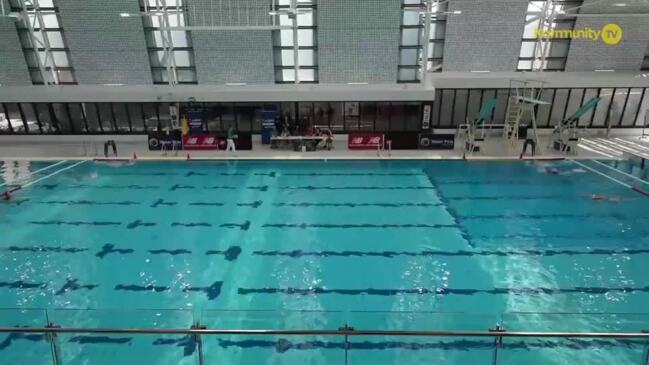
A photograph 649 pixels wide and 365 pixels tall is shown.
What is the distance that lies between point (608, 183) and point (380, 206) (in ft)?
24.6

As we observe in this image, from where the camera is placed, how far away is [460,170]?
14797 millimetres

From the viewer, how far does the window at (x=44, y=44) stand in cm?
1791

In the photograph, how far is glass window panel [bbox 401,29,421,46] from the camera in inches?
701

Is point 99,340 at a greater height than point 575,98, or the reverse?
point 575,98

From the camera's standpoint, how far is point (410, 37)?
17922 millimetres

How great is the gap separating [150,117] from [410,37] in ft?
38.2

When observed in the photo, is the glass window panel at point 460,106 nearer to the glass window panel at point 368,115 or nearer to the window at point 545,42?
the window at point 545,42

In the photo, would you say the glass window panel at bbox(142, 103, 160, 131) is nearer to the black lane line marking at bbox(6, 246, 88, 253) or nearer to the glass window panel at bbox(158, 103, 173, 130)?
the glass window panel at bbox(158, 103, 173, 130)

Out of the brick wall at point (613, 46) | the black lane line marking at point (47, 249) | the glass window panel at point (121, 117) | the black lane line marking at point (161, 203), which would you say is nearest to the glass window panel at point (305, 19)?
the glass window panel at point (121, 117)

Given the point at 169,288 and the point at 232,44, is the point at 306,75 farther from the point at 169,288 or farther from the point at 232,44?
the point at 169,288

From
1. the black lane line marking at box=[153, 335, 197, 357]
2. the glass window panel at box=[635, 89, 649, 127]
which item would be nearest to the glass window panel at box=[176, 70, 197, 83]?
the black lane line marking at box=[153, 335, 197, 357]

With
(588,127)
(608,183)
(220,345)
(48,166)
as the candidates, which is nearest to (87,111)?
(48,166)

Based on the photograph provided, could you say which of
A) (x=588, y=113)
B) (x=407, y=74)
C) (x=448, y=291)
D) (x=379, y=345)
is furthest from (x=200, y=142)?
(x=588, y=113)

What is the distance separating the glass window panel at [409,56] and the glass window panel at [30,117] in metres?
16.1
